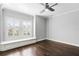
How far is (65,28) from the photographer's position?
2.83m

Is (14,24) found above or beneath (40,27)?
above

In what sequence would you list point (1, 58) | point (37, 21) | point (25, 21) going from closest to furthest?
point (1, 58), point (25, 21), point (37, 21)

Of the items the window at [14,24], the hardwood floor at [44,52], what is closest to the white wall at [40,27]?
the window at [14,24]

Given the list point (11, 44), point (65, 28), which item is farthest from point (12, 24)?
point (65, 28)

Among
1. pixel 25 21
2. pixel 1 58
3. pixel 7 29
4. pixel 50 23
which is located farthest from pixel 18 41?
pixel 50 23

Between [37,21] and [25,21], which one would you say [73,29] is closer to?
[37,21]

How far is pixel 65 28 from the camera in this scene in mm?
2832

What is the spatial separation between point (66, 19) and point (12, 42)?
2630 millimetres

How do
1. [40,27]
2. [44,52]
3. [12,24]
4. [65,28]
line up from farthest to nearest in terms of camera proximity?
[40,27], [65,28], [12,24], [44,52]

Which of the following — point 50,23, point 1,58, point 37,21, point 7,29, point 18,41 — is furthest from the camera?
point 50,23

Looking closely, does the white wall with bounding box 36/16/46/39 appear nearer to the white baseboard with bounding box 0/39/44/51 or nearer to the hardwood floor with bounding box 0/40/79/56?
the white baseboard with bounding box 0/39/44/51

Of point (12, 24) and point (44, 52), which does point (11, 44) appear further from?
point (44, 52)

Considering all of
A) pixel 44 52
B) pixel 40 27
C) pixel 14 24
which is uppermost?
pixel 14 24

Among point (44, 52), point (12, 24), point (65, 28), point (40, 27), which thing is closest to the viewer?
point (44, 52)
